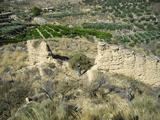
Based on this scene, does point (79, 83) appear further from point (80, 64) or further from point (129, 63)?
point (80, 64)

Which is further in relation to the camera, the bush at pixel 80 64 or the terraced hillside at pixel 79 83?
the bush at pixel 80 64

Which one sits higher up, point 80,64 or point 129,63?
point 129,63

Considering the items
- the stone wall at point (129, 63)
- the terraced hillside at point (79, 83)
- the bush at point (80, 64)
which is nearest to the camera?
the terraced hillside at point (79, 83)

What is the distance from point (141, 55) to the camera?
13664 millimetres

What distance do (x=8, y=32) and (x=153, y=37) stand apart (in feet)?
57.9

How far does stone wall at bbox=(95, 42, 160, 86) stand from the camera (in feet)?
43.2

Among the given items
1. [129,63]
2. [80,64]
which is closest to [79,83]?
[129,63]

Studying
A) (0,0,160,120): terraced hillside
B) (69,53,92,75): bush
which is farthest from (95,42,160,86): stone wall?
(69,53,92,75): bush

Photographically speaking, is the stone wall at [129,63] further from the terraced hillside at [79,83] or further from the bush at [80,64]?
the bush at [80,64]

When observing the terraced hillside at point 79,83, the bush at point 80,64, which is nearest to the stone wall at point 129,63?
the terraced hillside at point 79,83

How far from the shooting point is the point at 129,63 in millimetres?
13883

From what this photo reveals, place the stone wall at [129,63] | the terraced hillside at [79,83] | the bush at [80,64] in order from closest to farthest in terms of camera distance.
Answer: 1. the terraced hillside at [79,83]
2. the stone wall at [129,63]
3. the bush at [80,64]

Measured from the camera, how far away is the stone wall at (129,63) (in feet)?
43.2

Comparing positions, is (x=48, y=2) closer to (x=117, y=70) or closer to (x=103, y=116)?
(x=117, y=70)
